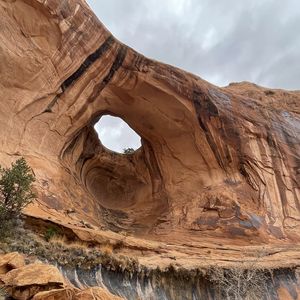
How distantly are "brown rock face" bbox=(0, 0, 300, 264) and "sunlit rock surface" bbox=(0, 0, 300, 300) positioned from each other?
0.16 ft

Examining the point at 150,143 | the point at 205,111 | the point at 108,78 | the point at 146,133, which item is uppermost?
the point at 108,78

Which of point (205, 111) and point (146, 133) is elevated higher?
point (205, 111)

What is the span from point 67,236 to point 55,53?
779cm

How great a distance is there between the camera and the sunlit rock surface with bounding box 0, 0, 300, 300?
43.5 ft

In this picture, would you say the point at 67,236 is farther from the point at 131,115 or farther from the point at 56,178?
the point at 131,115

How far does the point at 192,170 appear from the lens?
17.7 metres

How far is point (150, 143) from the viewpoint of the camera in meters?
19.9

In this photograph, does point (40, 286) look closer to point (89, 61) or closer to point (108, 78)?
point (89, 61)

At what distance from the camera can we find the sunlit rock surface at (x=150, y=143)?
43.5 ft

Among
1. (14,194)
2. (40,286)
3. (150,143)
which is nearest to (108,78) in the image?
(150,143)

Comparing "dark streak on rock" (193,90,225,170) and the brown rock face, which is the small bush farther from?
"dark streak on rock" (193,90,225,170)

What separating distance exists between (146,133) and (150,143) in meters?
0.70

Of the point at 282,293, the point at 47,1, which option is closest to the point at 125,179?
the point at 47,1

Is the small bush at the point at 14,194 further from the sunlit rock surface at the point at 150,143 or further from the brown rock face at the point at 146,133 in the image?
the brown rock face at the point at 146,133
